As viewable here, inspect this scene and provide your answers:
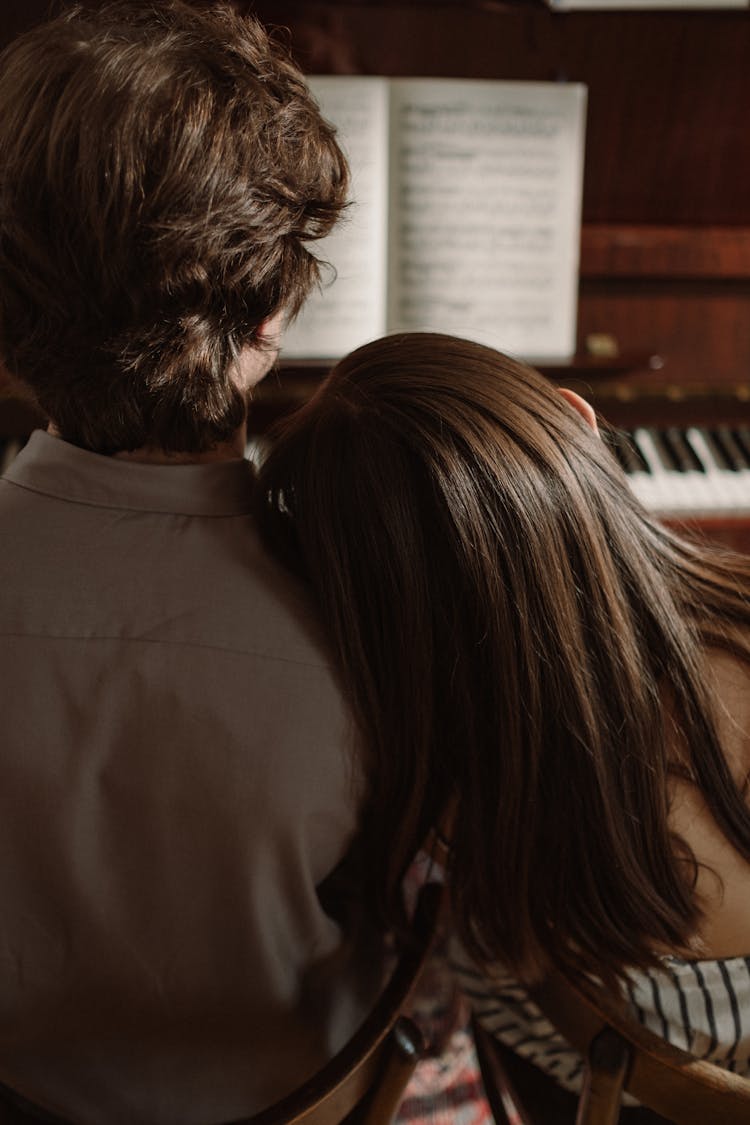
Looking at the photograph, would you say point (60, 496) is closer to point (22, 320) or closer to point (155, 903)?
A: point (22, 320)

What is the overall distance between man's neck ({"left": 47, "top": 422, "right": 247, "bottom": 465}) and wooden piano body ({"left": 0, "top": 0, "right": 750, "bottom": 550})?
775 mm

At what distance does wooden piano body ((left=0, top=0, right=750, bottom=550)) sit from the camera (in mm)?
1583

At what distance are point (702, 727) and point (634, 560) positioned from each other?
15cm

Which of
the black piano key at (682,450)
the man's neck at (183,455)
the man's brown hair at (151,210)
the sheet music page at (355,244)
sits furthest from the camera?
the black piano key at (682,450)

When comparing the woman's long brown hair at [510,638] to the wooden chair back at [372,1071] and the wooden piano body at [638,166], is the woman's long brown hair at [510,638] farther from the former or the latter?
the wooden piano body at [638,166]

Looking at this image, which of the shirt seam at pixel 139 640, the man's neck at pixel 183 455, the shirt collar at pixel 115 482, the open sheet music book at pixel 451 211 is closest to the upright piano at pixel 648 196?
the open sheet music book at pixel 451 211

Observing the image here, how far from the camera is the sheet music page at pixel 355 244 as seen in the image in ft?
4.95

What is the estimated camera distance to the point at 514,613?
2.29 ft

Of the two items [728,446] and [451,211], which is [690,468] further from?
[451,211]

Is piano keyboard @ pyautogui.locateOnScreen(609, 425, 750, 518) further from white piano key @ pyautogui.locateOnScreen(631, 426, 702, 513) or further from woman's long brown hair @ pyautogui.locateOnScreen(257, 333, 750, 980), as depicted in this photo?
woman's long brown hair @ pyautogui.locateOnScreen(257, 333, 750, 980)

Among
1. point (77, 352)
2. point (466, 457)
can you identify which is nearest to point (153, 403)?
point (77, 352)

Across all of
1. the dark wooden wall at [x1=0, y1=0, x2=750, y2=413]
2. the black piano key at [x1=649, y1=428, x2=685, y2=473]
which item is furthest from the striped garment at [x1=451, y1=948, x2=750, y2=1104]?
the dark wooden wall at [x1=0, y1=0, x2=750, y2=413]

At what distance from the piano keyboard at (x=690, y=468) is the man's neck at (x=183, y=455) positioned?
882 mm

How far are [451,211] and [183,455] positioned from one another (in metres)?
0.97
